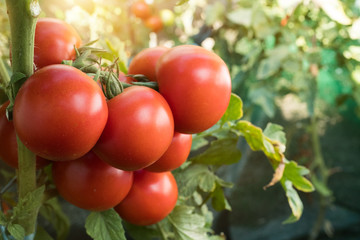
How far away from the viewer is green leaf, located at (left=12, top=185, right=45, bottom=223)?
0.37 m

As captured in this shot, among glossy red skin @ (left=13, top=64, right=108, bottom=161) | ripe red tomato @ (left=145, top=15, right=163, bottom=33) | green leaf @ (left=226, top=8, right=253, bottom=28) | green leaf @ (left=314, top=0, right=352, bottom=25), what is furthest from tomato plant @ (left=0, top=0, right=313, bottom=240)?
ripe red tomato @ (left=145, top=15, right=163, bottom=33)

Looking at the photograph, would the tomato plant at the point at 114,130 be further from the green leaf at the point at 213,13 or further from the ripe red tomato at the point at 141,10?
the ripe red tomato at the point at 141,10

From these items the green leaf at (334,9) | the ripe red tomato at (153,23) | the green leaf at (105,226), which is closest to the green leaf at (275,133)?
the green leaf at (105,226)

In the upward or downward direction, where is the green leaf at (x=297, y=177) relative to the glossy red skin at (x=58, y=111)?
downward

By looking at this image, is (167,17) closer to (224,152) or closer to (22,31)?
(224,152)

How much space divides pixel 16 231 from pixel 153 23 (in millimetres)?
1187

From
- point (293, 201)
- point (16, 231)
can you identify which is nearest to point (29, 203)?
point (16, 231)

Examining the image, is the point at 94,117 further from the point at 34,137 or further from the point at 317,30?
the point at 317,30

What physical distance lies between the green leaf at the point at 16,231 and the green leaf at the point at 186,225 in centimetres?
23

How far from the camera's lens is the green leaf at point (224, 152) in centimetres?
55

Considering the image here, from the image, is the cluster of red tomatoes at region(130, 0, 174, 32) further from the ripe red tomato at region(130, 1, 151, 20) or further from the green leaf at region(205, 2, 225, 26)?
the green leaf at region(205, 2, 225, 26)

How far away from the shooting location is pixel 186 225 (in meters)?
0.53

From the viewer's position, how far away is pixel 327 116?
2.32m

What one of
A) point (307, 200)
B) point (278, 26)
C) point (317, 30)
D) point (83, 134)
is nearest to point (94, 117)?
point (83, 134)
